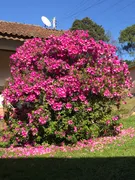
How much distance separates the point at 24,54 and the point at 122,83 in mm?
2358

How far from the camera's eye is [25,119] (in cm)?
724

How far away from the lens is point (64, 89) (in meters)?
6.59

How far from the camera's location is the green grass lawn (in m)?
4.35

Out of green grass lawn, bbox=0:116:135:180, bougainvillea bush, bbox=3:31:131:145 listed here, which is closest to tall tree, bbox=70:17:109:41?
bougainvillea bush, bbox=3:31:131:145

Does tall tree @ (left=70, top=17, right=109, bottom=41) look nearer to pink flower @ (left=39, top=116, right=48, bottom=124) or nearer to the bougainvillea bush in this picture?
the bougainvillea bush
